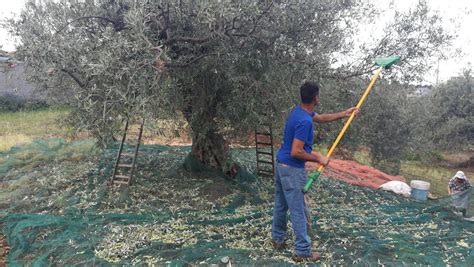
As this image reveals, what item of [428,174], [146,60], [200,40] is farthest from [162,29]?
[428,174]

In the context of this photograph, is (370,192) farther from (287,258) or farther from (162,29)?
(162,29)

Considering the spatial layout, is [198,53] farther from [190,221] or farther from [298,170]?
[298,170]

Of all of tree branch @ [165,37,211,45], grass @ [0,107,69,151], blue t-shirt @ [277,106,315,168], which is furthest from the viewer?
grass @ [0,107,69,151]

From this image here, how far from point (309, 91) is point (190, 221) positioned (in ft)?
8.72

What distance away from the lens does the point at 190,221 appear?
240 inches

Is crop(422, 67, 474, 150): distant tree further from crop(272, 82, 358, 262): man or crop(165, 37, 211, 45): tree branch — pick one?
crop(272, 82, 358, 262): man

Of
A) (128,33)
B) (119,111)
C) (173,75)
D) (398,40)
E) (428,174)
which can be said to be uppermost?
(398,40)

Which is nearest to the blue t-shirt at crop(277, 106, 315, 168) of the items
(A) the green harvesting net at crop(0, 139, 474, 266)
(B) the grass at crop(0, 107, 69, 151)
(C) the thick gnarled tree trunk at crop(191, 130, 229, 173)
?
(A) the green harvesting net at crop(0, 139, 474, 266)

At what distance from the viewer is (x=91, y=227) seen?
584 centimetres

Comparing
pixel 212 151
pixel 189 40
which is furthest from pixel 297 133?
pixel 212 151

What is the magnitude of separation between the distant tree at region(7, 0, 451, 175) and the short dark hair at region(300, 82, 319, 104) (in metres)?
1.28

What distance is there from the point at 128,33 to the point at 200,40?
978mm

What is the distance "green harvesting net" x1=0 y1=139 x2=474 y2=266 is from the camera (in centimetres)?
498

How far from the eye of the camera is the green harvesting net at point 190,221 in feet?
16.3
